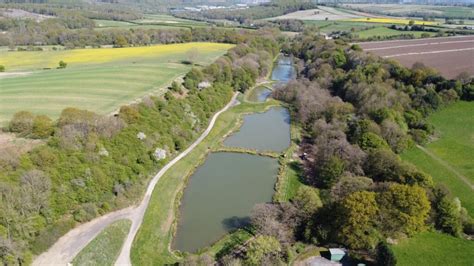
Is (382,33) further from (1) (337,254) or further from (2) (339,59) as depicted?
(1) (337,254)

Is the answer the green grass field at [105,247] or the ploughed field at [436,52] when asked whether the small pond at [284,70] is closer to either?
the ploughed field at [436,52]

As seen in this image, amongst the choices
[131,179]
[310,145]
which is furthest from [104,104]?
[310,145]

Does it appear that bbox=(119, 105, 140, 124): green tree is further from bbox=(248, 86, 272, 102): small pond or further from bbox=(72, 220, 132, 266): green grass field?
bbox=(248, 86, 272, 102): small pond

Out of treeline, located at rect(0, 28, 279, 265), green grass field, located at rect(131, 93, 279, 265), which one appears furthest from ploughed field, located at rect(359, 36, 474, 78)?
treeline, located at rect(0, 28, 279, 265)

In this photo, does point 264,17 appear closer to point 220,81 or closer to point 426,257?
point 220,81

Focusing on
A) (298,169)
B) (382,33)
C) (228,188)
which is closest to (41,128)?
(228,188)
